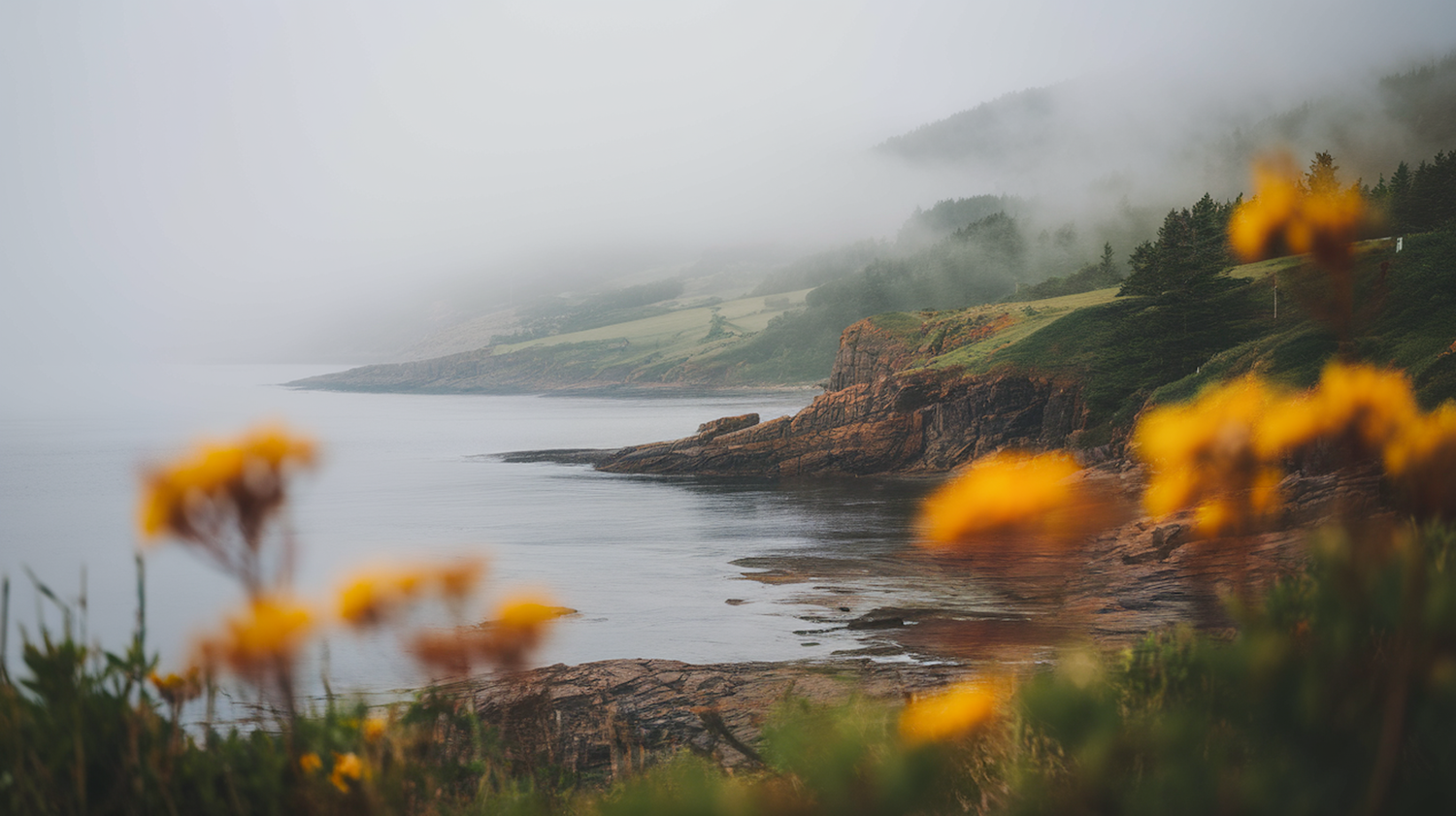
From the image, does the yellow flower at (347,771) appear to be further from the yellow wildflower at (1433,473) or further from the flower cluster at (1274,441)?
the yellow wildflower at (1433,473)

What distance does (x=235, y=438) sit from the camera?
2.57 metres

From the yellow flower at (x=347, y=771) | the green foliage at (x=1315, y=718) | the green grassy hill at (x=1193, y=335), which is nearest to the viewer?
the green foliage at (x=1315, y=718)

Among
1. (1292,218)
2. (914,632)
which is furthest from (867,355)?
(1292,218)

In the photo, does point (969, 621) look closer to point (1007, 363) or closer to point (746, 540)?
point (746, 540)

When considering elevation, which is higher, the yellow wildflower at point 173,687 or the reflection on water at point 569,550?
the yellow wildflower at point 173,687

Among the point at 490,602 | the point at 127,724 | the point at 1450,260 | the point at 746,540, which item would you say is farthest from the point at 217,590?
the point at 1450,260

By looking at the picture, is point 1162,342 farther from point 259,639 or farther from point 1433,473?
point 259,639

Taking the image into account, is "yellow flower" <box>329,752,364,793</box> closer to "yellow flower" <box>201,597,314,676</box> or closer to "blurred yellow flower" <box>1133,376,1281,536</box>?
"yellow flower" <box>201,597,314,676</box>

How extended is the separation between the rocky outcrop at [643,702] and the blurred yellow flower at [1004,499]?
2272cm

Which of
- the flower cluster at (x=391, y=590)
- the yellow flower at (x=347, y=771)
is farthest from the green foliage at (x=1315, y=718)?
the flower cluster at (x=391, y=590)

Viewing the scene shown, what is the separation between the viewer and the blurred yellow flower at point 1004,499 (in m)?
38.5

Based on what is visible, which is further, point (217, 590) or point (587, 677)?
point (217, 590)

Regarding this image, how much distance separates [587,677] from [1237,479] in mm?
13042

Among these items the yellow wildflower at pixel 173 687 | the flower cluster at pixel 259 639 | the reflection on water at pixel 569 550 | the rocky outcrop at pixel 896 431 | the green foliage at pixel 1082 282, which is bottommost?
the reflection on water at pixel 569 550
